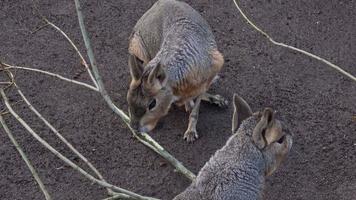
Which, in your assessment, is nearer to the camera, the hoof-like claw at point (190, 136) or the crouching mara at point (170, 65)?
the crouching mara at point (170, 65)

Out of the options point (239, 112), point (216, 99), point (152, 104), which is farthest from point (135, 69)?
point (216, 99)

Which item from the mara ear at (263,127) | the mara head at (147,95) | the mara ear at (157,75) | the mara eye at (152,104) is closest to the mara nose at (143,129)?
the mara head at (147,95)

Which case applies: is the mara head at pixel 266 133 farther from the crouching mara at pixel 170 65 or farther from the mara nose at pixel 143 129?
the mara nose at pixel 143 129

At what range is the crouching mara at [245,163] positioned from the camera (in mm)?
3170

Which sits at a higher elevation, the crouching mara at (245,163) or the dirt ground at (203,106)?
the crouching mara at (245,163)

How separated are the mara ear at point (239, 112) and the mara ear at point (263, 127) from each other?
0.20m

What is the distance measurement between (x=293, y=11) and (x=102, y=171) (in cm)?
223

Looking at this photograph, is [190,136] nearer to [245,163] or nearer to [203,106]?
[203,106]

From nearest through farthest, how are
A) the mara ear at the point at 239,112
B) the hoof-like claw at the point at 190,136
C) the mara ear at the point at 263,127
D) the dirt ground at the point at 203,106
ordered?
the mara ear at the point at 263,127 → the mara ear at the point at 239,112 → the dirt ground at the point at 203,106 → the hoof-like claw at the point at 190,136

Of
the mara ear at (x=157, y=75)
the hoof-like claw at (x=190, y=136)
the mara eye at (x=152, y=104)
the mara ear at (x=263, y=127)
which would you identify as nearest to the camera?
the mara ear at (x=263, y=127)

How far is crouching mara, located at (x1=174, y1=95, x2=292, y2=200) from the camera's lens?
10.4 ft

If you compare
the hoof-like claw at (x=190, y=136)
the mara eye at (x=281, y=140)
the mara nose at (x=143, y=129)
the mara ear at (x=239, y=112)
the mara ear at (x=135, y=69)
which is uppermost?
the mara ear at (x=135, y=69)

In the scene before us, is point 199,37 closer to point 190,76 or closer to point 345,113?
point 190,76

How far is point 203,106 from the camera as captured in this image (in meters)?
4.82
